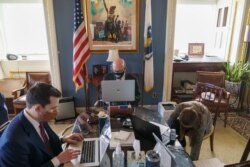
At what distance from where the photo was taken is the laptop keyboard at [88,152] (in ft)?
4.10

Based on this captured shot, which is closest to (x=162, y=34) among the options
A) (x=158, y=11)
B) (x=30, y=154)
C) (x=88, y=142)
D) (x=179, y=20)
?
(x=158, y=11)

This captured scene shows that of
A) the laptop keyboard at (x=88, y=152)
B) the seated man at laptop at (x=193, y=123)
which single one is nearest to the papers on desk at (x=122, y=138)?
the laptop keyboard at (x=88, y=152)

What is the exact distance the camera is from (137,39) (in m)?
3.34

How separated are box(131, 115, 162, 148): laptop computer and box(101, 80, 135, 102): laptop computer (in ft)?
1.64

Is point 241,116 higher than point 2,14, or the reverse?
point 2,14

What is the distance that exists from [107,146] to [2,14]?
360 cm

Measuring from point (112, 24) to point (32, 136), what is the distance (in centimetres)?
250

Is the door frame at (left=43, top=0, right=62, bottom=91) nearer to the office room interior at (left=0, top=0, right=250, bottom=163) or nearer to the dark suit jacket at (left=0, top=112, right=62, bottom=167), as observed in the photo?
the office room interior at (left=0, top=0, right=250, bottom=163)

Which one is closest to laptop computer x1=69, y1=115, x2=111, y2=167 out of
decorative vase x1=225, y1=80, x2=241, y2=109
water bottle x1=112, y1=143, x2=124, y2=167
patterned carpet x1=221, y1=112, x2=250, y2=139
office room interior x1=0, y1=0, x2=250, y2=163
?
water bottle x1=112, y1=143, x2=124, y2=167

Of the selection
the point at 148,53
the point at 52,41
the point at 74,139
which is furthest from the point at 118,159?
the point at 52,41

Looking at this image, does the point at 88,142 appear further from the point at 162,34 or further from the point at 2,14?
the point at 2,14

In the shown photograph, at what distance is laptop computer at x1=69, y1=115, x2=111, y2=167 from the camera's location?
122 centimetres

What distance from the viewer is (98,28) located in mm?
3252

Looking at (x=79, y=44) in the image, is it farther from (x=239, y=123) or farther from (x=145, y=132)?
(x=239, y=123)
